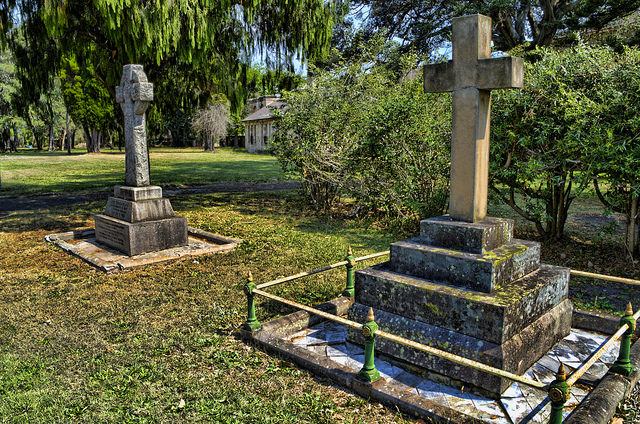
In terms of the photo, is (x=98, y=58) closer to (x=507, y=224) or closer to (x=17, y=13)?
(x=17, y=13)

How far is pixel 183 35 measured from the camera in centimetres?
1029

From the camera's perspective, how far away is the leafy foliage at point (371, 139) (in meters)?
10.0

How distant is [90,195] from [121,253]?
1001 cm

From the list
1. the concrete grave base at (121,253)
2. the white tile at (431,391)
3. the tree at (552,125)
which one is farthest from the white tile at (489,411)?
the concrete grave base at (121,253)

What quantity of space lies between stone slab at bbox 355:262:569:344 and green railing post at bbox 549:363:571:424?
971 mm

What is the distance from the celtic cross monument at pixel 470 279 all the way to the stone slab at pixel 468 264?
1 centimetres

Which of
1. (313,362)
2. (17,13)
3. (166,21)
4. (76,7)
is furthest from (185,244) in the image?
(17,13)

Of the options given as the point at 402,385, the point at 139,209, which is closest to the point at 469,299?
the point at 402,385

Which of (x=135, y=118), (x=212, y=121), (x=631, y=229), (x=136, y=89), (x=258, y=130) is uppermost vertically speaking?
(x=212, y=121)

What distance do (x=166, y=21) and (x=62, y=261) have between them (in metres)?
5.26

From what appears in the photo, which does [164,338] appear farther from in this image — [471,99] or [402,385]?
[471,99]

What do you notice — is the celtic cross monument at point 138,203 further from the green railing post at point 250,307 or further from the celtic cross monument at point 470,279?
the celtic cross monument at point 470,279

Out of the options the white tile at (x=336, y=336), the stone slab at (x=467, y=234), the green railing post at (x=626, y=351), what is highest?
the stone slab at (x=467, y=234)

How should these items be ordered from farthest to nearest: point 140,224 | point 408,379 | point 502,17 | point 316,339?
A: point 502,17, point 140,224, point 316,339, point 408,379
